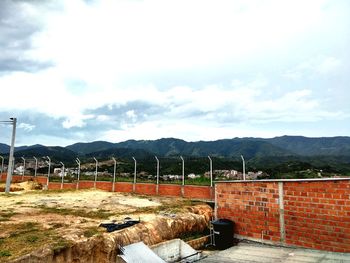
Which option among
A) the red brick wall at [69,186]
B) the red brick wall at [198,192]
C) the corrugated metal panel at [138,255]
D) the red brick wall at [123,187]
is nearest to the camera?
the corrugated metal panel at [138,255]

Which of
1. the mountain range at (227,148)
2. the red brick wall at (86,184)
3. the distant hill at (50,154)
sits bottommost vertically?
the red brick wall at (86,184)

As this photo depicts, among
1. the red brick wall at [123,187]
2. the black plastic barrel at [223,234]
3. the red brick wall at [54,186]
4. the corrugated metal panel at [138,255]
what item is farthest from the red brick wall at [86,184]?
the corrugated metal panel at [138,255]

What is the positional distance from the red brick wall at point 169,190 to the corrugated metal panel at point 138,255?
10.5 m

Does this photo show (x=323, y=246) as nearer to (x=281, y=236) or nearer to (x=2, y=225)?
(x=281, y=236)

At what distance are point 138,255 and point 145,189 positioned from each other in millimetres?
12705

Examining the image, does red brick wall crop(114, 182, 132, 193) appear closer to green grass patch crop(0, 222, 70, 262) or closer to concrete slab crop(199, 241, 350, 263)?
green grass patch crop(0, 222, 70, 262)

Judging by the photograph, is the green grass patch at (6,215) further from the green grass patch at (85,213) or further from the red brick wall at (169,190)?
the red brick wall at (169,190)

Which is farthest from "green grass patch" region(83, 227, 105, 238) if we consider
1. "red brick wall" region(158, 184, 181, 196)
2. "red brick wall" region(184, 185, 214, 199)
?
"red brick wall" region(158, 184, 181, 196)

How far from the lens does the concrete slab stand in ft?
17.7

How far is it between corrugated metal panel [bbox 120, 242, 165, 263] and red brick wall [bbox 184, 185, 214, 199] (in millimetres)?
9072

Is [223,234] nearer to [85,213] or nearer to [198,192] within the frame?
[85,213]

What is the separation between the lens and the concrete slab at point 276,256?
17.7ft

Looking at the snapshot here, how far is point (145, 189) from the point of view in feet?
61.9

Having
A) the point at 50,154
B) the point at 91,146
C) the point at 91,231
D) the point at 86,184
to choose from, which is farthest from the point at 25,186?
the point at 91,146
